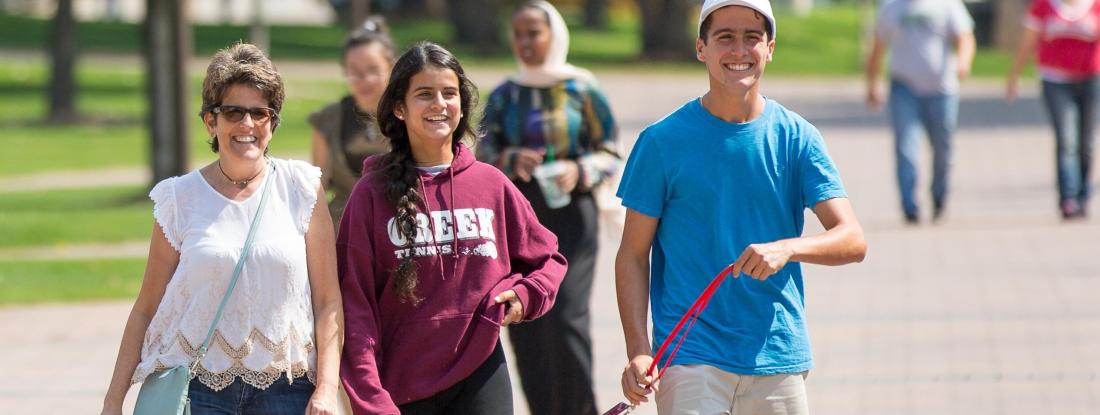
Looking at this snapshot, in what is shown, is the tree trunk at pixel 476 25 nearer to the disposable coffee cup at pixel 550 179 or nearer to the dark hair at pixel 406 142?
the disposable coffee cup at pixel 550 179

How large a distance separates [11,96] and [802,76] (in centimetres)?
1696

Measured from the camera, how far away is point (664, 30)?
46.5m

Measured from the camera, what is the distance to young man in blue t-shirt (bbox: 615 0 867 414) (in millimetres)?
4273

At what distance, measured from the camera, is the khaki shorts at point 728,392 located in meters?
4.28

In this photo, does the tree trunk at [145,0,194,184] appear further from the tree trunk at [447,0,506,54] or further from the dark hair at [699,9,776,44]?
the tree trunk at [447,0,506,54]

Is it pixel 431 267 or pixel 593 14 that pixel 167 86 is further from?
pixel 593 14

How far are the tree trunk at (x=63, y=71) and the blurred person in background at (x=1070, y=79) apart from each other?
20.8m

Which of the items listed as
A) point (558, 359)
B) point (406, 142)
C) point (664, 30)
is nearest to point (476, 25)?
point (664, 30)

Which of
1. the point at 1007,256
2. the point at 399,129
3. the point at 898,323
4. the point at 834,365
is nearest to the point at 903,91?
the point at 1007,256

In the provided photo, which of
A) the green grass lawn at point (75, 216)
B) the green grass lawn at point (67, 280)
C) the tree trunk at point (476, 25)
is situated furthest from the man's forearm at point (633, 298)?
the tree trunk at point (476, 25)

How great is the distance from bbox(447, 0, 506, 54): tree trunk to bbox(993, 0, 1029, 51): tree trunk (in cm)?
1324

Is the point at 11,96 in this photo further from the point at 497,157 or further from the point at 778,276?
the point at 778,276

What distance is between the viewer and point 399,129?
15.2 feet

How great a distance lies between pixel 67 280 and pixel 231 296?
8248 millimetres
